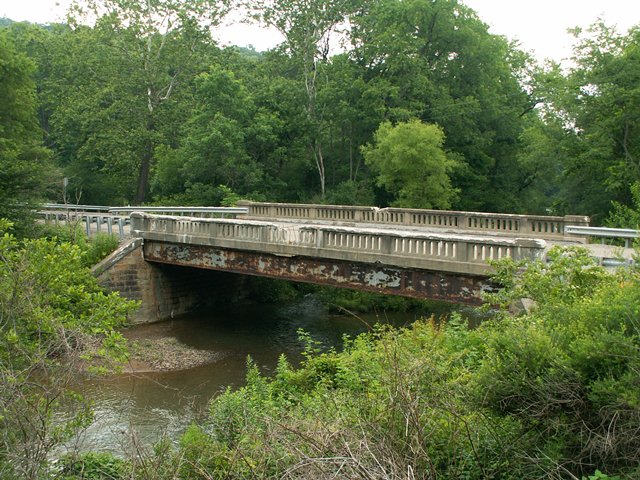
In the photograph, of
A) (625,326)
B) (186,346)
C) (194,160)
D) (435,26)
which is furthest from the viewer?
(435,26)

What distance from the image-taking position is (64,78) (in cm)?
4178

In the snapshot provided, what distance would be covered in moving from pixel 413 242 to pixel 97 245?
12087 mm

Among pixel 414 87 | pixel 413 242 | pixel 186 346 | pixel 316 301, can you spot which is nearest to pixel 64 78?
pixel 414 87

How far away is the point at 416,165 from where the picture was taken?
92.9 feet

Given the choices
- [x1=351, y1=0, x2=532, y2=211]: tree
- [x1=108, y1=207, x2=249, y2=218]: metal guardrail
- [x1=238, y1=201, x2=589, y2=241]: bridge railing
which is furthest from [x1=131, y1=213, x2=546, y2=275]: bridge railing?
[x1=351, y1=0, x2=532, y2=211]: tree

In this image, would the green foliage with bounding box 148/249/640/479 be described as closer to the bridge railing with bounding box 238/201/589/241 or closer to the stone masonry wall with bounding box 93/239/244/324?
the bridge railing with bounding box 238/201/589/241

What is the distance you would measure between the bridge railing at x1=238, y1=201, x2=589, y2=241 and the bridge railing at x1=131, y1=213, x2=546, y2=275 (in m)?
3.80

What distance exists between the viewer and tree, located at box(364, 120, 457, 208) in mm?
27828

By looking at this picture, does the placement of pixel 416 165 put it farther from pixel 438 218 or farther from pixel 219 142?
pixel 219 142

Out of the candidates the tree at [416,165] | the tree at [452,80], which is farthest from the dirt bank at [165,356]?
the tree at [452,80]

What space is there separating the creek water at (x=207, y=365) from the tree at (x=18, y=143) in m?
5.94

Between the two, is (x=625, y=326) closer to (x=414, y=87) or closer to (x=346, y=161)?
(x=414, y=87)

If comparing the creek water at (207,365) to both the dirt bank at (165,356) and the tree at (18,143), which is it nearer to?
the dirt bank at (165,356)

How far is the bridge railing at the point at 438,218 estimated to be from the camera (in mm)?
19078
